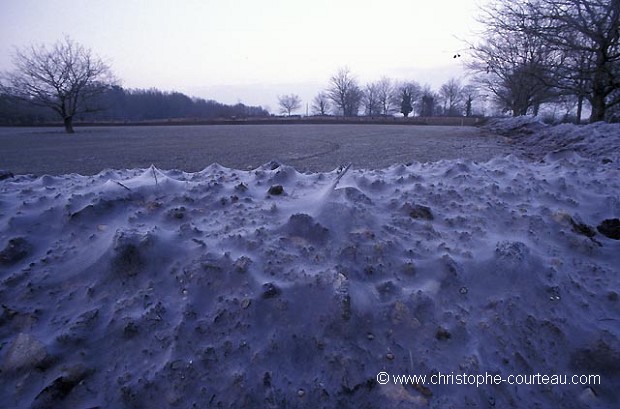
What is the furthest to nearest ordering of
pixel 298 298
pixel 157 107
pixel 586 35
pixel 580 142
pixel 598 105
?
1. pixel 157 107
2. pixel 598 105
3. pixel 586 35
4. pixel 580 142
5. pixel 298 298

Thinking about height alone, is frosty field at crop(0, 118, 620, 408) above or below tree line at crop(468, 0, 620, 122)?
below

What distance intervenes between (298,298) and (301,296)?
0.02 metres

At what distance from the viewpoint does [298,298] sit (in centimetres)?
135

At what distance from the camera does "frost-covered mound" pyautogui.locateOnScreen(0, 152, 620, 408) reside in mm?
1103

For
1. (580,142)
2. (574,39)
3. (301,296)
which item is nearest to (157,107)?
(574,39)

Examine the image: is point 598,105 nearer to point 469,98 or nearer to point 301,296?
point 301,296

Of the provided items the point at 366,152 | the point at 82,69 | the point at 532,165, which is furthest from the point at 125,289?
the point at 82,69

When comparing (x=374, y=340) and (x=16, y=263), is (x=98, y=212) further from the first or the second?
(x=374, y=340)

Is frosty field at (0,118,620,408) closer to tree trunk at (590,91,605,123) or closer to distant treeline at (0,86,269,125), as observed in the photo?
tree trunk at (590,91,605,123)

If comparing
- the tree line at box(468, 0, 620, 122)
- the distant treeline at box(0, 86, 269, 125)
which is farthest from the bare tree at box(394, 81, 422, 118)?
the tree line at box(468, 0, 620, 122)

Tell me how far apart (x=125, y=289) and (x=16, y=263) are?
669 millimetres

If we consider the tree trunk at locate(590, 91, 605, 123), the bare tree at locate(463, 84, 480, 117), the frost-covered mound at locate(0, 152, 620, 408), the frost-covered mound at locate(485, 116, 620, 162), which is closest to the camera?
the frost-covered mound at locate(0, 152, 620, 408)

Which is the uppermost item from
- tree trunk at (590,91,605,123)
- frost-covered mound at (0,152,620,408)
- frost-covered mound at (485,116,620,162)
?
tree trunk at (590,91,605,123)

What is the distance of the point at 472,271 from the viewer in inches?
60.8
